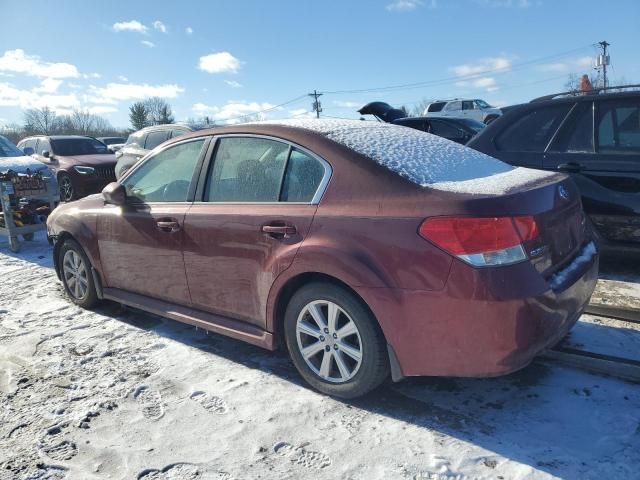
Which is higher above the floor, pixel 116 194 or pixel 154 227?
pixel 116 194

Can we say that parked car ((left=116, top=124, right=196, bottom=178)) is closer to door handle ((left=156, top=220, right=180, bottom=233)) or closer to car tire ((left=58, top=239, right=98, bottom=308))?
car tire ((left=58, top=239, right=98, bottom=308))

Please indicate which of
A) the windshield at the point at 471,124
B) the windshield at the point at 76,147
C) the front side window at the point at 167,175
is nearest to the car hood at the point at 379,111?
the windshield at the point at 471,124

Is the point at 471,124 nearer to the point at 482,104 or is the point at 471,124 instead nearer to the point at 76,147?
the point at 76,147

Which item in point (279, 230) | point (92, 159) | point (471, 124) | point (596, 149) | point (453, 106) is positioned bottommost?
point (279, 230)

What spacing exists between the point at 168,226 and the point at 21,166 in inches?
272

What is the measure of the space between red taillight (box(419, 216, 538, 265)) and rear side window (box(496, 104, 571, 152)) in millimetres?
2866

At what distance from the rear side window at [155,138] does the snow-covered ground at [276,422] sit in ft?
26.3

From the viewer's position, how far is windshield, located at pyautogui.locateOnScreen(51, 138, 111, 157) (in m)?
13.6

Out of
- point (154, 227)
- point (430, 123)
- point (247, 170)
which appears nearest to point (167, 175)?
point (154, 227)

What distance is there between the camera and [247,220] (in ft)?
10.5

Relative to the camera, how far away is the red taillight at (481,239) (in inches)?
96.7

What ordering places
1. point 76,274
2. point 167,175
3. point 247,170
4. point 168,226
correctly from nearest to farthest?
point 247,170
point 168,226
point 167,175
point 76,274

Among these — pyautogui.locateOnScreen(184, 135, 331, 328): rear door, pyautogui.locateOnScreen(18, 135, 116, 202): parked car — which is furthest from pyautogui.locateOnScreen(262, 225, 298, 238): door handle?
pyautogui.locateOnScreen(18, 135, 116, 202): parked car

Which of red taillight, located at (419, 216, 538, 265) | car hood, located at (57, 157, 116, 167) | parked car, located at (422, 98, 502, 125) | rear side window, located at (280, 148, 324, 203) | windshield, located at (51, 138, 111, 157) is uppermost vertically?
parked car, located at (422, 98, 502, 125)
